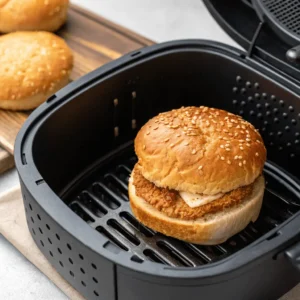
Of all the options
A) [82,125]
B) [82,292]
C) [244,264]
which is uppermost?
[244,264]

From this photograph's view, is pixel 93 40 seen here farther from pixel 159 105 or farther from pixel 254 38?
pixel 254 38

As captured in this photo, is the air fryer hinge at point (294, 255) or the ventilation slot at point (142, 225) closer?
the air fryer hinge at point (294, 255)

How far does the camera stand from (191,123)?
1.22 m

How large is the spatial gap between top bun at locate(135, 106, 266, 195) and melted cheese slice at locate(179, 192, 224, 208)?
0.04 ft

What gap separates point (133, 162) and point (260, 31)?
434mm

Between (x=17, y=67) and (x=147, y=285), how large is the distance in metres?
0.83

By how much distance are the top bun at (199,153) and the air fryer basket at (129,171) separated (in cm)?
14

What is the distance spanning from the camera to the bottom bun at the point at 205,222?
1142 millimetres

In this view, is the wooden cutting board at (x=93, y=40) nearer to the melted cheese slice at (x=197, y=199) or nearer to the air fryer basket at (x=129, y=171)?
the air fryer basket at (x=129, y=171)

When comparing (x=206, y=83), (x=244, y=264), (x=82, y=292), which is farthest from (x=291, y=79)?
(x=82, y=292)

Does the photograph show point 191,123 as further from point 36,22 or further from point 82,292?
point 36,22

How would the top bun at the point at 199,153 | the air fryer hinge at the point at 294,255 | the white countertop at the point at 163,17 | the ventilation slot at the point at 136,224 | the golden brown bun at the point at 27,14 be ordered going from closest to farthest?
the air fryer hinge at the point at 294,255 → the top bun at the point at 199,153 → the ventilation slot at the point at 136,224 → the golden brown bun at the point at 27,14 → the white countertop at the point at 163,17

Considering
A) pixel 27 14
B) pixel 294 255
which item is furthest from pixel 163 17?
pixel 294 255

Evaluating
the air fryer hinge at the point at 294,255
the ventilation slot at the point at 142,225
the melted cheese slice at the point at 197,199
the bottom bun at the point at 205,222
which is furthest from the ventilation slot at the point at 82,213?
the air fryer hinge at the point at 294,255
